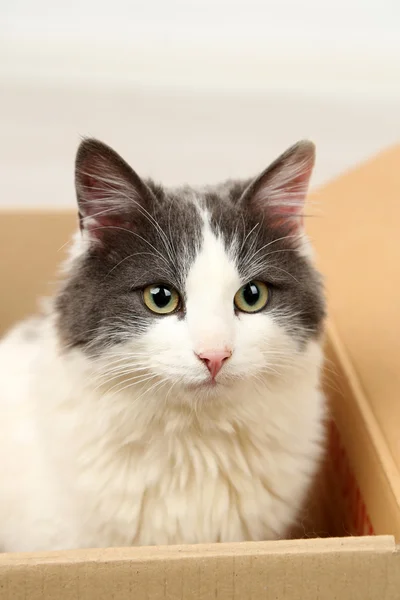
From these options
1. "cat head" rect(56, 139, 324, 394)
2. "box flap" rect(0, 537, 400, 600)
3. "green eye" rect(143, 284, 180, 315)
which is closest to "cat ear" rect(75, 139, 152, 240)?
"cat head" rect(56, 139, 324, 394)

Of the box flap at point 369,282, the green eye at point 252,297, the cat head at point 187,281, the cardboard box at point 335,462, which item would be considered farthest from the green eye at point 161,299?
the box flap at point 369,282

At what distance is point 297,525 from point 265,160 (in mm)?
1751

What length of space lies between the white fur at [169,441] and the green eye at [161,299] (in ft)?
0.10

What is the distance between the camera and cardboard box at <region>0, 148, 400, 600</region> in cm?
93

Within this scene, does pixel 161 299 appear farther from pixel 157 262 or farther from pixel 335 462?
pixel 335 462

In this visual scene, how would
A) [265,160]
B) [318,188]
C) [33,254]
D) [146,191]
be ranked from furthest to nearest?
[265,160]
[318,188]
[33,254]
[146,191]

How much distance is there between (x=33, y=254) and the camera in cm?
197

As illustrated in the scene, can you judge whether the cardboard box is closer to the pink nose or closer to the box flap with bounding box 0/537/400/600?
the box flap with bounding box 0/537/400/600

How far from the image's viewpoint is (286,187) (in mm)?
1244

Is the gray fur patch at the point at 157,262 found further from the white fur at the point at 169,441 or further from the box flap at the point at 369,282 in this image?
the box flap at the point at 369,282

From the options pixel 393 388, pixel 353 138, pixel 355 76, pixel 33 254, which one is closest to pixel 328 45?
pixel 355 76

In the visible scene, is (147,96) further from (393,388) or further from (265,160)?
(393,388)

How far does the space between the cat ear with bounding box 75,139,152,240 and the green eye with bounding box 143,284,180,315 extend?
5.8 inches

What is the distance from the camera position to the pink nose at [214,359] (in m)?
0.99
